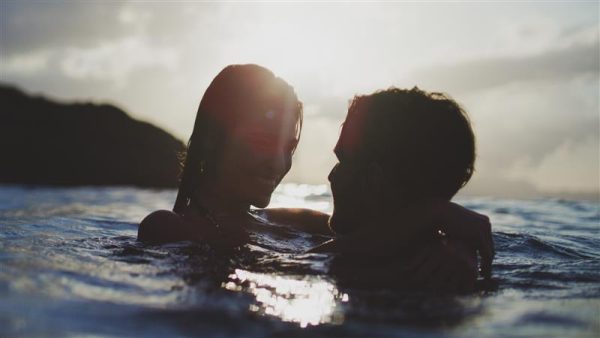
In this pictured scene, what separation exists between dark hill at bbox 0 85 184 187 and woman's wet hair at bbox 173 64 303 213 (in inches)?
896

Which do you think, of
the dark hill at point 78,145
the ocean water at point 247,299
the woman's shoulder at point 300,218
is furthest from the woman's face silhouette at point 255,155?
the dark hill at point 78,145

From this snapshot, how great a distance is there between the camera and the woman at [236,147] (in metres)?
4.54

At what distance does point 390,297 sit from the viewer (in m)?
2.78

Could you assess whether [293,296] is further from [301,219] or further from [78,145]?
[78,145]

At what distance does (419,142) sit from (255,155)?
156 centimetres

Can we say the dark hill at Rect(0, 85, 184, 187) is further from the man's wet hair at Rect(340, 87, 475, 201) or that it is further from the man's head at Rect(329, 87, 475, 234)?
the man's wet hair at Rect(340, 87, 475, 201)

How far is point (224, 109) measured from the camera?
4.67 meters

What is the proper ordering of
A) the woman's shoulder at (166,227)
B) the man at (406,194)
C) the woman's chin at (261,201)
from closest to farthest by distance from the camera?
the man at (406,194) → the woman's shoulder at (166,227) → the woman's chin at (261,201)

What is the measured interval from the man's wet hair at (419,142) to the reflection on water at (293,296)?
90cm

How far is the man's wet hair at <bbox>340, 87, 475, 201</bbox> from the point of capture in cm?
340

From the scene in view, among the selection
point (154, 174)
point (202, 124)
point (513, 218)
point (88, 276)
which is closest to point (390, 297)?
point (88, 276)

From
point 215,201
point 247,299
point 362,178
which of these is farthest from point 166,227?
point 247,299

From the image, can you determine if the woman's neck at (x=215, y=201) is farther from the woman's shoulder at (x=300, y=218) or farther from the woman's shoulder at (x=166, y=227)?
the woman's shoulder at (x=300, y=218)

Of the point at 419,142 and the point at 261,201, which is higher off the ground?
the point at 419,142
